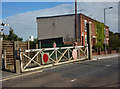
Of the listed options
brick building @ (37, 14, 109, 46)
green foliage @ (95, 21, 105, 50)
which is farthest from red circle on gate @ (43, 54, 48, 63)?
green foliage @ (95, 21, 105, 50)

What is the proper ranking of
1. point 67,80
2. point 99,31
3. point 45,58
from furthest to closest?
point 99,31 → point 45,58 → point 67,80

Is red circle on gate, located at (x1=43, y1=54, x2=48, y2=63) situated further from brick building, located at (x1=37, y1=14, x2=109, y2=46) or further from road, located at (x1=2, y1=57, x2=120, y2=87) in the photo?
brick building, located at (x1=37, y1=14, x2=109, y2=46)

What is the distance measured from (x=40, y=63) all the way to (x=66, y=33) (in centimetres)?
2044

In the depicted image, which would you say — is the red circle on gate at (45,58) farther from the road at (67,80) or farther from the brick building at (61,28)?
the brick building at (61,28)

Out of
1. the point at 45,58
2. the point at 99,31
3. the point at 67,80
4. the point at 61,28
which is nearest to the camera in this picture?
the point at 67,80

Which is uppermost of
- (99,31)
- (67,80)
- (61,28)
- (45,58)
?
(61,28)

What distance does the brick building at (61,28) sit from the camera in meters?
29.8

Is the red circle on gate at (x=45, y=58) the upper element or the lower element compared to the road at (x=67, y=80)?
upper

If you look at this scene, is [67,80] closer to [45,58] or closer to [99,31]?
[45,58]

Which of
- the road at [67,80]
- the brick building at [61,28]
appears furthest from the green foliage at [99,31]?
the road at [67,80]

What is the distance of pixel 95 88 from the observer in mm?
6090

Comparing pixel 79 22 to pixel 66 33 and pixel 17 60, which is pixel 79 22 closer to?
pixel 66 33

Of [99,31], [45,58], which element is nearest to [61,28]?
[99,31]

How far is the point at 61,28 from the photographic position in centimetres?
3256
